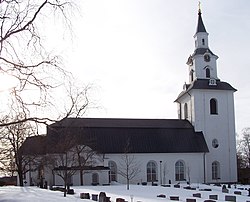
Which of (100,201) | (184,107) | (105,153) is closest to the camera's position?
(100,201)

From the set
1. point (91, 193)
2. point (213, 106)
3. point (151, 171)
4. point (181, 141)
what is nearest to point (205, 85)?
point (213, 106)

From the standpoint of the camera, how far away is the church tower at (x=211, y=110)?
54.0m

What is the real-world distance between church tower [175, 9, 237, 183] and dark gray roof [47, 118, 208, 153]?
1.75m

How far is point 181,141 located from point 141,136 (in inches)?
189

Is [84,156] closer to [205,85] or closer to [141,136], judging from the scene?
[141,136]

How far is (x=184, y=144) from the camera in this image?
5334cm

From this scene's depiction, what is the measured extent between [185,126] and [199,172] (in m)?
5.86

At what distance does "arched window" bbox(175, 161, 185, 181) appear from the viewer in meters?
52.7

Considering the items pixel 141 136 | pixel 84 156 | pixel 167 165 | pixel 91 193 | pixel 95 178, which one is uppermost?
pixel 141 136

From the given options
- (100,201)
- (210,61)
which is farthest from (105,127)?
(100,201)

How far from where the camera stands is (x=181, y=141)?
53562mm

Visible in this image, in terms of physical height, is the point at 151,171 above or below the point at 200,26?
below

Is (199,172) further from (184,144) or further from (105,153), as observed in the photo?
(105,153)

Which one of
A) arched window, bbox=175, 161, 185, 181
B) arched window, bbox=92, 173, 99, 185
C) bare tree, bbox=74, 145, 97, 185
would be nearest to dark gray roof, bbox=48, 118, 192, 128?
arched window, bbox=175, 161, 185, 181
